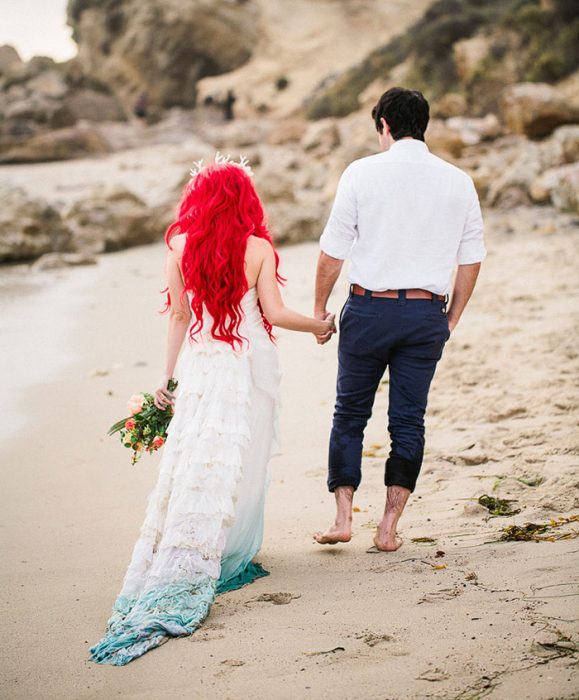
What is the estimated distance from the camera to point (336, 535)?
11.8ft

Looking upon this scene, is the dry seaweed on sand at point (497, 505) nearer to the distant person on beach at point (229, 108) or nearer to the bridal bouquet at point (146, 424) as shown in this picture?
the bridal bouquet at point (146, 424)

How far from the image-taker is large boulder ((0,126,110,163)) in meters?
23.6

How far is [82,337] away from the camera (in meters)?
8.40

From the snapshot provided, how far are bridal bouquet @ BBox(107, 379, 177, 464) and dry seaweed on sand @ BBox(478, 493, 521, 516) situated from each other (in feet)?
5.17

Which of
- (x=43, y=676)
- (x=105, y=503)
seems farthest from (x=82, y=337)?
(x=43, y=676)

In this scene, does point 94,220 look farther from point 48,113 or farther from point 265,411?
point 48,113

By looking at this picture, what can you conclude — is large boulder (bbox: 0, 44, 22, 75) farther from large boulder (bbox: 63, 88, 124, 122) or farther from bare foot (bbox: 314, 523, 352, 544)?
bare foot (bbox: 314, 523, 352, 544)

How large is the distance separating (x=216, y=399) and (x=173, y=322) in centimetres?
42

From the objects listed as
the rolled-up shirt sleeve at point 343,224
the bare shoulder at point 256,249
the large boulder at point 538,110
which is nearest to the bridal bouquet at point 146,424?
the bare shoulder at point 256,249

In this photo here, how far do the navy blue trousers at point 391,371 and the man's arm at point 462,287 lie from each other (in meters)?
0.20

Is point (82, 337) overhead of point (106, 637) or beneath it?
overhead

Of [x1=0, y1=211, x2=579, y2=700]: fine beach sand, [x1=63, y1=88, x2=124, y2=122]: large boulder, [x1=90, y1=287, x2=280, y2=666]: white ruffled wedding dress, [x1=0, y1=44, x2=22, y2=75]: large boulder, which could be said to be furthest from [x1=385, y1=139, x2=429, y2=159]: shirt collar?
[x1=0, y1=44, x2=22, y2=75]: large boulder

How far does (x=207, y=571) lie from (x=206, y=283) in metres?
1.17

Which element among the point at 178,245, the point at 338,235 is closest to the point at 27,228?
the point at 178,245
